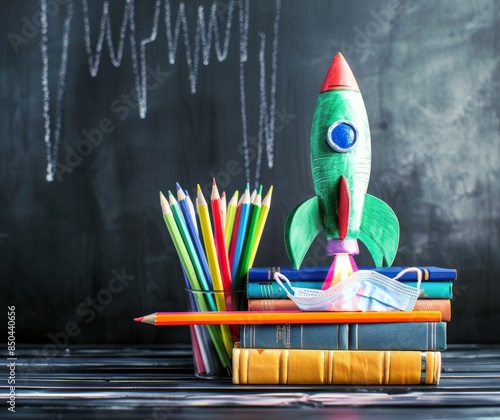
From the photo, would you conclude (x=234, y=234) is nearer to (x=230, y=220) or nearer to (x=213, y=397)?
(x=230, y=220)

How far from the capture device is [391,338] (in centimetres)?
65

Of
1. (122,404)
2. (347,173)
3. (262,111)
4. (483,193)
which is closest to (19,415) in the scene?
(122,404)

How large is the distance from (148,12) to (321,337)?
594 millimetres

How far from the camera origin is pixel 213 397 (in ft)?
2.04

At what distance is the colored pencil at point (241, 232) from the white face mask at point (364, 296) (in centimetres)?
8

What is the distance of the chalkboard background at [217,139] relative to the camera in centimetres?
100

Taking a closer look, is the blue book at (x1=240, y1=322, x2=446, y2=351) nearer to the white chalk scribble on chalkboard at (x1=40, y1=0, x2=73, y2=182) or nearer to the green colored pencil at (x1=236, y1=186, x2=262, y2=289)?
the green colored pencil at (x1=236, y1=186, x2=262, y2=289)

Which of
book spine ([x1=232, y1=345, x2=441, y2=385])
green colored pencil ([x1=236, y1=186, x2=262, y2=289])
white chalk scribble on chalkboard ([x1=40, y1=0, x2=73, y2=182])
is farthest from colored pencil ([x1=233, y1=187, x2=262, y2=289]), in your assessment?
white chalk scribble on chalkboard ([x1=40, y1=0, x2=73, y2=182])

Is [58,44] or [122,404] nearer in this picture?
[122,404]

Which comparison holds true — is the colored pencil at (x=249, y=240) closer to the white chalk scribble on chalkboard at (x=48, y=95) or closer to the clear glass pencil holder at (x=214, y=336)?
the clear glass pencil holder at (x=214, y=336)

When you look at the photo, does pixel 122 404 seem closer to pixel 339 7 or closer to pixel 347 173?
pixel 347 173

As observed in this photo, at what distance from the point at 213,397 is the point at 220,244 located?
17cm

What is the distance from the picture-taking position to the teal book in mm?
691

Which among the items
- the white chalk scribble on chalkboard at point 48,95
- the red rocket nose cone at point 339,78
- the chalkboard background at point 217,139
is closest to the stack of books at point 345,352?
the red rocket nose cone at point 339,78
